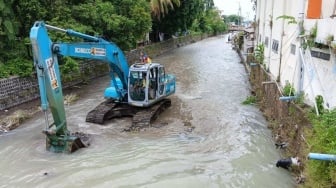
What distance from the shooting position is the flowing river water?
8094mm

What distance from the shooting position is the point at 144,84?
11930 mm

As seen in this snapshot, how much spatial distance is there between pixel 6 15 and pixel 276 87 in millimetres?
11019

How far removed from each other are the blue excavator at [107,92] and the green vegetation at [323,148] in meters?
5.93

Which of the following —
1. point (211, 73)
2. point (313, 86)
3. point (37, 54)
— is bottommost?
point (211, 73)

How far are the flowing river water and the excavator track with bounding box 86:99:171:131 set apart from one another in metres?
0.24

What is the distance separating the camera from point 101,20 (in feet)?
63.6

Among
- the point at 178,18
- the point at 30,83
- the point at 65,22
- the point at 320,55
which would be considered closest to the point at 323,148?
the point at 320,55

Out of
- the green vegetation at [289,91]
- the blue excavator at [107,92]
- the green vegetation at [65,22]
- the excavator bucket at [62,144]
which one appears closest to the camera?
the blue excavator at [107,92]

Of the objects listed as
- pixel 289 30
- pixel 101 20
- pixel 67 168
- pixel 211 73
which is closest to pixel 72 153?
pixel 67 168

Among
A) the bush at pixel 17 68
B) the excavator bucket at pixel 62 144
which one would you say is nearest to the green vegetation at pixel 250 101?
the excavator bucket at pixel 62 144

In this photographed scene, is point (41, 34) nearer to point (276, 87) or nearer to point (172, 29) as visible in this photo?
point (276, 87)

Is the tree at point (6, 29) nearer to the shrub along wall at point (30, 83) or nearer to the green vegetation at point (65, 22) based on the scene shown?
the green vegetation at point (65, 22)

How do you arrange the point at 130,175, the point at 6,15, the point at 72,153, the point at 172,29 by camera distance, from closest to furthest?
the point at 130,175, the point at 72,153, the point at 6,15, the point at 172,29

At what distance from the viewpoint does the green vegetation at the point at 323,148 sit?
18.1 ft
